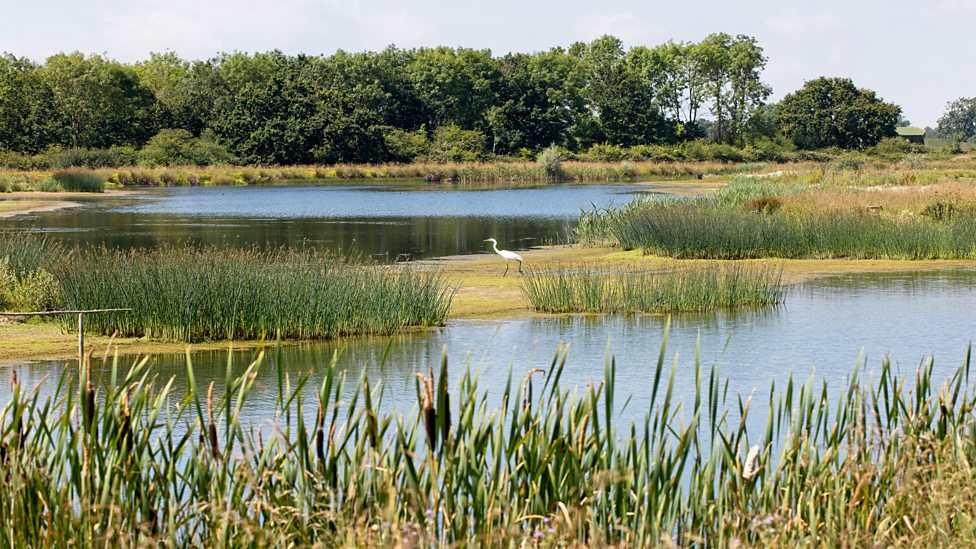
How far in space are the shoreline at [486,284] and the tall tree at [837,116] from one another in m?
78.5

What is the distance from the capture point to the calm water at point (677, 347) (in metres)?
12.6

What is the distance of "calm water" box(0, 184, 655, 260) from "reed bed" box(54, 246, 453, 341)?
635cm

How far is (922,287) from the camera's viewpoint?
1988cm

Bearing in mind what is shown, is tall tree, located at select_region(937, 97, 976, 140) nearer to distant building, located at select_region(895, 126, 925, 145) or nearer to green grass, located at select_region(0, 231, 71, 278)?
distant building, located at select_region(895, 126, 925, 145)

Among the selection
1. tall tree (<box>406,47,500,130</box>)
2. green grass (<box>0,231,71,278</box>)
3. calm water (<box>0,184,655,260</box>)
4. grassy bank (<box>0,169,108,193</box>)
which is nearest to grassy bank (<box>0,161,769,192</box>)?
grassy bank (<box>0,169,108,193</box>)

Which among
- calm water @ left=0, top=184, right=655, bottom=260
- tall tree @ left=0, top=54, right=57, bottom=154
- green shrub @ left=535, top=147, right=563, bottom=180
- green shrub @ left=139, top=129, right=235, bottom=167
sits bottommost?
calm water @ left=0, top=184, right=655, bottom=260

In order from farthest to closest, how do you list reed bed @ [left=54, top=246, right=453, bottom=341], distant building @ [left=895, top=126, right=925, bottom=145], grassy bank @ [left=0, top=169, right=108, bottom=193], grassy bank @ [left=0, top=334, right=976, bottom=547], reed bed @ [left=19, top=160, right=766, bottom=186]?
distant building @ [left=895, top=126, right=925, bottom=145] < reed bed @ [left=19, top=160, right=766, bottom=186] < grassy bank @ [left=0, top=169, right=108, bottom=193] < reed bed @ [left=54, top=246, right=453, bottom=341] < grassy bank @ [left=0, top=334, right=976, bottom=547]

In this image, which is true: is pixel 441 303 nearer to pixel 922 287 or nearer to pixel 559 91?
pixel 922 287

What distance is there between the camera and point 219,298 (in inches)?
588

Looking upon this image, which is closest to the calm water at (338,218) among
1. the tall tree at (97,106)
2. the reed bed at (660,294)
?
the reed bed at (660,294)

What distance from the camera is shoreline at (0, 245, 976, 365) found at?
47.6ft

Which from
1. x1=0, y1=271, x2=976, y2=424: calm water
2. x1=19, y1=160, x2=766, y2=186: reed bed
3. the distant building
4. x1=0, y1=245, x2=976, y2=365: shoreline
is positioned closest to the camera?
x1=0, y1=271, x2=976, y2=424: calm water

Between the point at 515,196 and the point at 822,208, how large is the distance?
32.5 metres

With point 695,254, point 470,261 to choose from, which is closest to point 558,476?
point 695,254
